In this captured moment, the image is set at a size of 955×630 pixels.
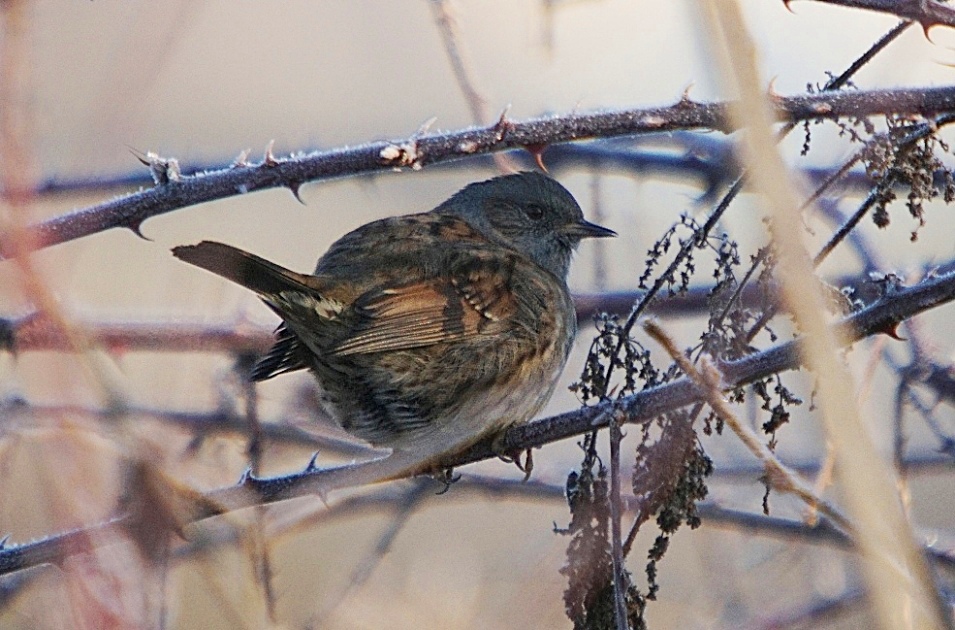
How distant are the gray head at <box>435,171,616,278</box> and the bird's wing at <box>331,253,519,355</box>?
0.82 metres

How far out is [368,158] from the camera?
130 inches

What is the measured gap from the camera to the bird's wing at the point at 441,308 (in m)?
4.30

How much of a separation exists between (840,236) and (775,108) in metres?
0.39

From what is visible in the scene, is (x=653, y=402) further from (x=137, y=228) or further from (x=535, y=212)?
(x=535, y=212)

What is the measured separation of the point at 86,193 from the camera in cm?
442

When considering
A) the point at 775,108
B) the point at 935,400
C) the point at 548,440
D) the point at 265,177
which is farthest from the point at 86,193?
the point at 935,400

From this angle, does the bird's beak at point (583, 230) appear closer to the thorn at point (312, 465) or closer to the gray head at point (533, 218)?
the gray head at point (533, 218)

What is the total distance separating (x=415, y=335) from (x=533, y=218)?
1.71 m

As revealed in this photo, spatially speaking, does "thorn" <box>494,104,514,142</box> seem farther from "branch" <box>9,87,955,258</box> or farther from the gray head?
the gray head

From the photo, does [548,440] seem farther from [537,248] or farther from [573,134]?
[537,248]

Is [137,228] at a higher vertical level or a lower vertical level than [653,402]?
higher

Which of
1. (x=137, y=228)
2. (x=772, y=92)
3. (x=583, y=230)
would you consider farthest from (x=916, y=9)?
(x=583, y=230)

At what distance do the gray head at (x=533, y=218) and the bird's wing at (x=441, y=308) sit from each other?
32.1 inches

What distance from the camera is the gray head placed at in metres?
5.78
